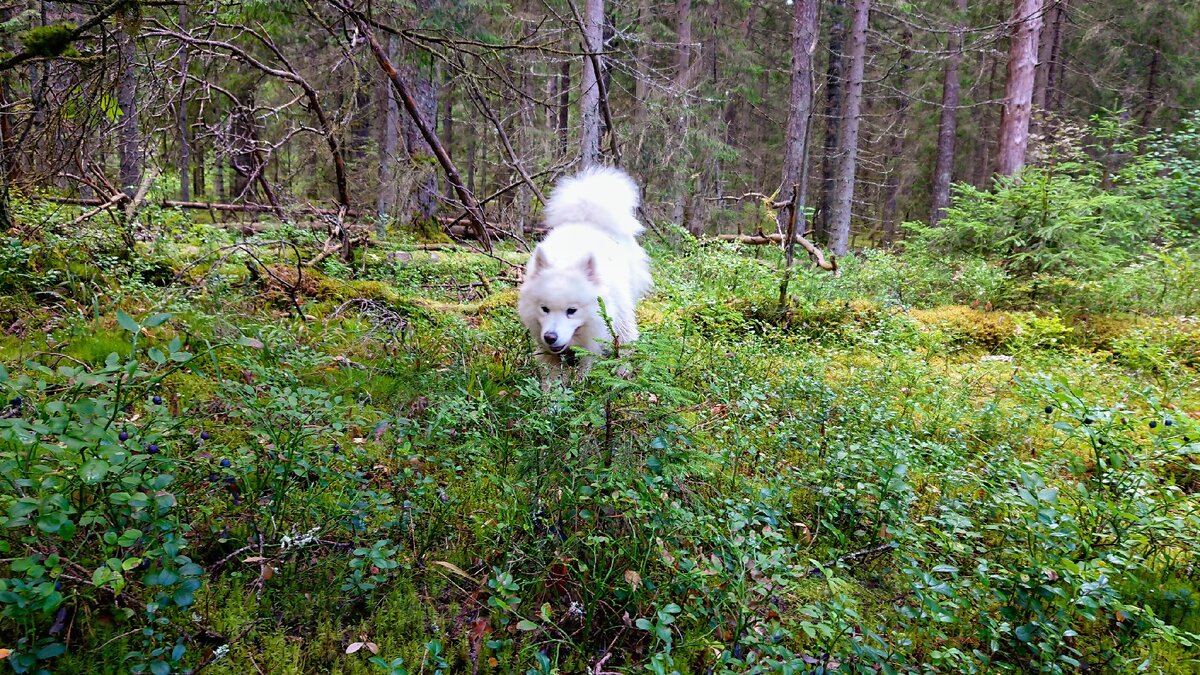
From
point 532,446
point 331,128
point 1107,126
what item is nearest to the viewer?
point 532,446

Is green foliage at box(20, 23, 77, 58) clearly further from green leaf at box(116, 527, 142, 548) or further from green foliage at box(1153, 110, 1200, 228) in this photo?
green foliage at box(1153, 110, 1200, 228)

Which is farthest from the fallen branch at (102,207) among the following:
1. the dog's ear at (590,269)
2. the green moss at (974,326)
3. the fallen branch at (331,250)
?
the green moss at (974,326)

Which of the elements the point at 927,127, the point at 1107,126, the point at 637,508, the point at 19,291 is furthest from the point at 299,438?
the point at 927,127

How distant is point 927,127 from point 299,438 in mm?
25095

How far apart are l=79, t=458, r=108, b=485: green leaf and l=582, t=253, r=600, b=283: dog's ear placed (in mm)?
2677

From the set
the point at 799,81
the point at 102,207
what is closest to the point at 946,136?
the point at 799,81

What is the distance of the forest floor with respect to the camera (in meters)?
1.67

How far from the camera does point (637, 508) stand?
2.07m

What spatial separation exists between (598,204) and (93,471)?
4133 millimetres

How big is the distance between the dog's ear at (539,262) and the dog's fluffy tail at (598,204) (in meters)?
1.36

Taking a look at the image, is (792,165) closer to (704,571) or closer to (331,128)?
(331,128)

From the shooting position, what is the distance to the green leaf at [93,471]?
1428 millimetres

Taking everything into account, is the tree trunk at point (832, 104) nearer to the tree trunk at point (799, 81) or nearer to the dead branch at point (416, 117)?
the tree trunk at point (799, 81)

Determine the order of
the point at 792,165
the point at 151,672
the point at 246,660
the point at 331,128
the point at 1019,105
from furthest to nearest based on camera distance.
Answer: the point at 792,165 < the point at 1019,105 < the point at 331,128 < the point at 246,660 < the point at 151,672
